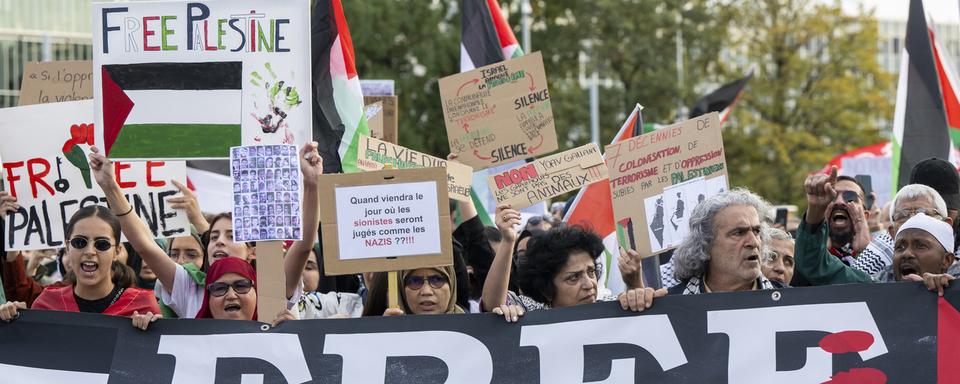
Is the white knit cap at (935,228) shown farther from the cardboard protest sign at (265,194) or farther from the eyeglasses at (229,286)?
the eyeglasses at (229,286)

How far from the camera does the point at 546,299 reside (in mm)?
6250

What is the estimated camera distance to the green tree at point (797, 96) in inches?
1284

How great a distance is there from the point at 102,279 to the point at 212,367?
1.05 m

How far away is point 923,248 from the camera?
19.3 ft

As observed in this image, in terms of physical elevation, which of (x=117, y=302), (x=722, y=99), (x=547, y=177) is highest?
(x=722, y=99)

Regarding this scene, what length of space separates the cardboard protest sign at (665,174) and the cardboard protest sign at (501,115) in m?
1.04

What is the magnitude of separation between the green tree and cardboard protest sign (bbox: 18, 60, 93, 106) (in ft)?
82.8

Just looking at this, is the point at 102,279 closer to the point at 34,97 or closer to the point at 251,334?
the point at 251,334

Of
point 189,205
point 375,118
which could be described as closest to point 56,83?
point 189,205

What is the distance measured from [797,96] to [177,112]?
28.8 meters

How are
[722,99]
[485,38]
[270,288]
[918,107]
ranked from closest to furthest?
[270,288] → [918,107] → [485,38] → [722,99]

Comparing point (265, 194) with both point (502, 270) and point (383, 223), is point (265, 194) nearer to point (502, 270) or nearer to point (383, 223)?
point (383, 223)

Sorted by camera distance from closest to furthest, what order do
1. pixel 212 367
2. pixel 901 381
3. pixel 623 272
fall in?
pixel 901 381, pixel 212 367, pixel 623 272

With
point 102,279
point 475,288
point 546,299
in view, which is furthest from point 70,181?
point 546,299
